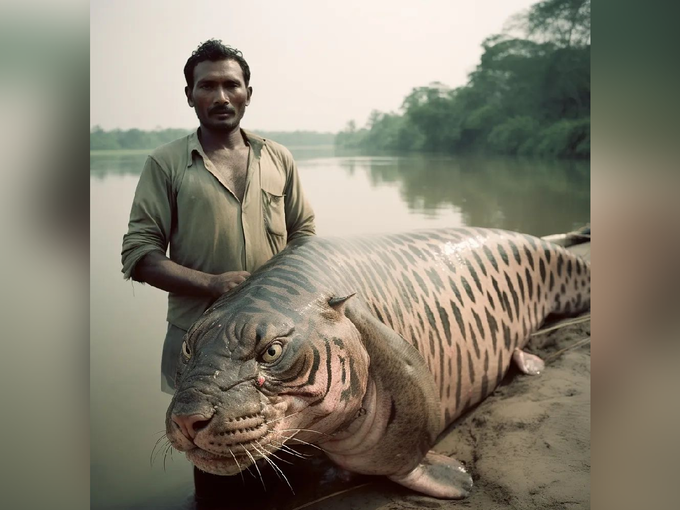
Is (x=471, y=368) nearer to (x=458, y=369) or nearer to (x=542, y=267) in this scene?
(x=458, y=369)

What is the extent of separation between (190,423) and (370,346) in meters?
0.56

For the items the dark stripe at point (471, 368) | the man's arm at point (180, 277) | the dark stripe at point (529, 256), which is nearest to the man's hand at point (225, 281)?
the man's arm at point (180, 277)

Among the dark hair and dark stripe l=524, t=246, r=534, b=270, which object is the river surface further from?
the dark hair

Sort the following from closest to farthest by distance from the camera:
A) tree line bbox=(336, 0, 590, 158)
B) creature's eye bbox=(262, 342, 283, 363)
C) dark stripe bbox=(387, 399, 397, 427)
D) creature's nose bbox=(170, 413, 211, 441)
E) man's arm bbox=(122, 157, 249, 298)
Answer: creature's nose bbox=(170, 413, 211, 441), creature's eye bbox=(262, 342, 283, 363), dark stripe bbox=(387, 399, 397, 427), man's arm bbox=(122, 157, 249, 298), tree line bbox=(336, 0, 590, 158)

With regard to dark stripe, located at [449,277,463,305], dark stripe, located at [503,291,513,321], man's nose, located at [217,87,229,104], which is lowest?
dark stripe, located at [503,291,513,321]

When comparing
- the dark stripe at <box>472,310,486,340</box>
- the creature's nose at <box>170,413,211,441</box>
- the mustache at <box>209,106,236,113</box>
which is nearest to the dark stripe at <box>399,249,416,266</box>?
the dark stripe at <box>472,310,486,340</box>

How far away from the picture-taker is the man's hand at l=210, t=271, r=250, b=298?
2.08m

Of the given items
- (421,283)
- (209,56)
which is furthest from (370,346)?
(209,56)

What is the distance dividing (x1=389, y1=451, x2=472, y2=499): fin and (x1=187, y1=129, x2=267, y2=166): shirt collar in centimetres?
108

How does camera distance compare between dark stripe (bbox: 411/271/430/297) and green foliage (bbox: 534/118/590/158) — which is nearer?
dark stripe (bbox: 411/271/430/297)
